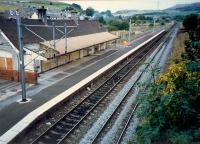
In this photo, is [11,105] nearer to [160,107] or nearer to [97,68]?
[160,107]

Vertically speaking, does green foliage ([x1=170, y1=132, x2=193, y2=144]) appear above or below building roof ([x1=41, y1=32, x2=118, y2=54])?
below

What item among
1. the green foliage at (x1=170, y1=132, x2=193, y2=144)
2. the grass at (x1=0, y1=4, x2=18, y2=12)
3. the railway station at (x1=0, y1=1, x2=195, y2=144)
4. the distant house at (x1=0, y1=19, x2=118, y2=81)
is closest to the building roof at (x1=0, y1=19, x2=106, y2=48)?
the distant house at (x1=0, y1=19, x2=118, y2=81)

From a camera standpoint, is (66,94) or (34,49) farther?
(34,49)

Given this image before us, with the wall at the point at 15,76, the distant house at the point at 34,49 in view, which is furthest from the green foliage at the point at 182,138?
the wall at the point at 15,76

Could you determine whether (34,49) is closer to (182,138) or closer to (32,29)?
(32,29)

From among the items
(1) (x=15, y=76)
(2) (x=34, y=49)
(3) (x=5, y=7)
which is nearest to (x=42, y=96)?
(1) (x=15, y=76)

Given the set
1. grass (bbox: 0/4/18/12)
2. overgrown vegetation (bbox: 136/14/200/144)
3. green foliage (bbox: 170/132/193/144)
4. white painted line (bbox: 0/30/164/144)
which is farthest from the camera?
grass (bbox: 0/4/18/12)

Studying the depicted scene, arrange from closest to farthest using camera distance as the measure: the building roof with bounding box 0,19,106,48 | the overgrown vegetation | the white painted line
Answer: the overgrown vegetation, the white painted line, the building roof with bounding box 0,19,106,48

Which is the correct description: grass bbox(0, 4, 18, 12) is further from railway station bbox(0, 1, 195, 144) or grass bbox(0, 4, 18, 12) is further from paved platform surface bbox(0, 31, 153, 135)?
paved platform surface bbox(0, 31, 153, 135)

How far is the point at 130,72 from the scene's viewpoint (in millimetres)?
30094

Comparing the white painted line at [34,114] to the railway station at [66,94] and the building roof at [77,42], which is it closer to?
the railway station at [66,94]

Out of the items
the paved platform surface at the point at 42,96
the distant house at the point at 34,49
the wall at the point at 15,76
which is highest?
the distant house at the point at 34,49

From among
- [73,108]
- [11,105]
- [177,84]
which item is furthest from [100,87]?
[177,84]

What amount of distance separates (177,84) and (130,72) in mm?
18101
